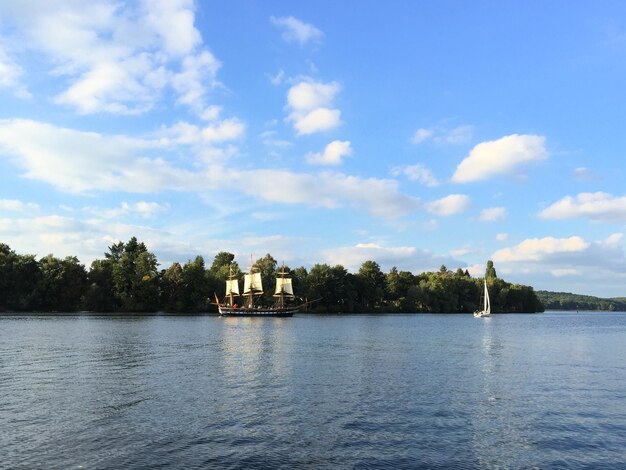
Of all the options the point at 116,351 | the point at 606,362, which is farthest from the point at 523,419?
the point at 116,351

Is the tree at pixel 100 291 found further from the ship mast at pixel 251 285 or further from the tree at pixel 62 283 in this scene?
the ship mast at pixel 251 285

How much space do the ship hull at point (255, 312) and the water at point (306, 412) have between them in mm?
118648

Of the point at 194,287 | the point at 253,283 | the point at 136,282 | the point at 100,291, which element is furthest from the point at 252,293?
the point at 100,291

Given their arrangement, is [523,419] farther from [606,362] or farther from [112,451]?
[606,362]

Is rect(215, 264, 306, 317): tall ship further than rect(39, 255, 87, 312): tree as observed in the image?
Yes

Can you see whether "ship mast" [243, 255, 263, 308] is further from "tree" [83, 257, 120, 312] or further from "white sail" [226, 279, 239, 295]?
"tree" [83, 257, 120, 312]

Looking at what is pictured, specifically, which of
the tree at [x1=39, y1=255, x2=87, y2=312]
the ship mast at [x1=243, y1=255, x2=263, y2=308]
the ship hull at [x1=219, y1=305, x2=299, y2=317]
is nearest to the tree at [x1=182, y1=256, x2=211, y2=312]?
the ship mast at [x1=243, y1=255, x2=263, y2=308]

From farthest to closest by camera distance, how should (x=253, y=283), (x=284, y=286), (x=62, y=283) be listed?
(x=284, y=286) → (x=253, y=283) → (x=62, y=283)

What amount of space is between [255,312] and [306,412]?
494ft

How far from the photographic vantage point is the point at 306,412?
27.0 m

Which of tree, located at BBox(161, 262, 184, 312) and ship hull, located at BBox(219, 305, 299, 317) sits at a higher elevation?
tree, located at BBox(161, 262, 184, 312)

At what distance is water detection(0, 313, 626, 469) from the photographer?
65.5ft

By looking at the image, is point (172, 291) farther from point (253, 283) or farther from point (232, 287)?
point (253, 283)

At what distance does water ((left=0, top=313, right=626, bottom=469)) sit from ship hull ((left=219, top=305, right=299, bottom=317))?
118648 mm
